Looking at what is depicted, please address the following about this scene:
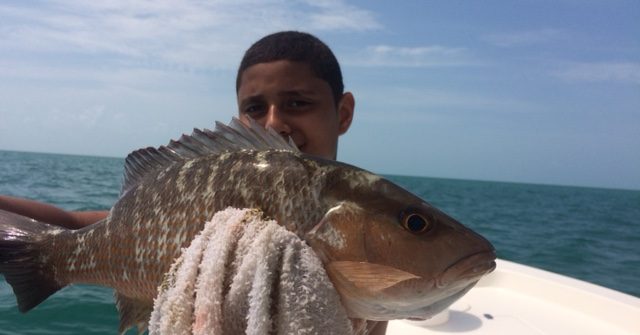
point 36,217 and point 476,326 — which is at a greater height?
point 36,217

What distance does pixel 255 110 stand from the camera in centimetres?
273

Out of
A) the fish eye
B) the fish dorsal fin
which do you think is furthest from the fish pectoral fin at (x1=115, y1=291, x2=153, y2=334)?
the fish eye

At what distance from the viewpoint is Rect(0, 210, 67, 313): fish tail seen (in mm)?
1999

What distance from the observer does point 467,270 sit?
1428 mm

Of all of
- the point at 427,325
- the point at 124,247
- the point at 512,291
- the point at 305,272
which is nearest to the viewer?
the point at 305,272

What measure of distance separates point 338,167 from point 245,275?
0.52 m

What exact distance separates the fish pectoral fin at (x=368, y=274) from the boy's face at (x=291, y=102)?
1.29m

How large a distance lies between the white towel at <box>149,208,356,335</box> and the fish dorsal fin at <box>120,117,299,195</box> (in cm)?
44

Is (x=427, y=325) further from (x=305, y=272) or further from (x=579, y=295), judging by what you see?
(x=305, y=272)

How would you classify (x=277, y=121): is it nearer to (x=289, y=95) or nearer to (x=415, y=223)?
(x=289, y=95)

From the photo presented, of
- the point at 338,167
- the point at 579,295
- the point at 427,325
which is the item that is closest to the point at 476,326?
the point at 427,325

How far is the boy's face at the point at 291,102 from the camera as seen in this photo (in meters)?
2.63

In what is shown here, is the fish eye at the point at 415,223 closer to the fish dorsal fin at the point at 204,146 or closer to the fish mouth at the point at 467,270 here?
the fish mouth at the point at 467,270

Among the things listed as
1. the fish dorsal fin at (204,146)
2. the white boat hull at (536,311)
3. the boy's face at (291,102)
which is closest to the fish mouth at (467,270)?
the fish dorsal fin at (204,146)
